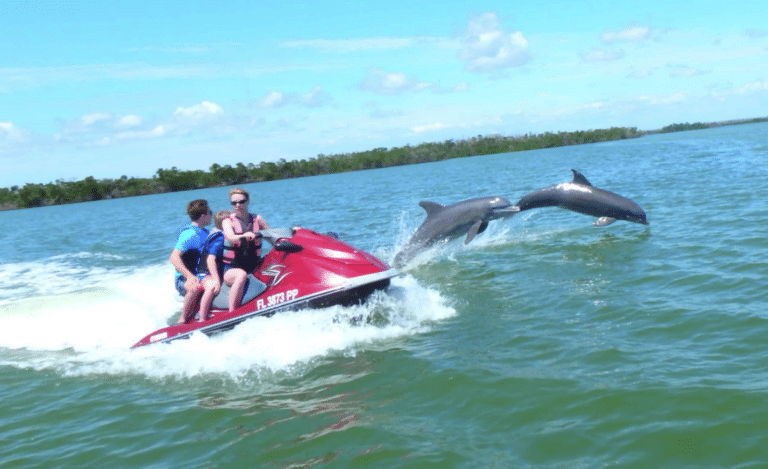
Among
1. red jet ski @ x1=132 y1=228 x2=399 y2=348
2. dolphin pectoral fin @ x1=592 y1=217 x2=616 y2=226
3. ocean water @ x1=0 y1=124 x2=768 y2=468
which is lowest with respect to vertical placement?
ocean water @ x1=0 y1=124 x2=768 y2=468

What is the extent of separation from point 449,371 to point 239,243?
3.01m

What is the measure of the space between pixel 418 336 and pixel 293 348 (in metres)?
1.43

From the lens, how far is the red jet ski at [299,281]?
768cm

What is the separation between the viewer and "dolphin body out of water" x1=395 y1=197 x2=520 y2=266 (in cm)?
1229

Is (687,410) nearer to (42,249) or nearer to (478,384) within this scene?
(478,384)

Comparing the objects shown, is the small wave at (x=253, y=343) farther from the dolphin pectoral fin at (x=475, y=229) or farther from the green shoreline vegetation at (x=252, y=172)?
the green shoreline vegetation at (x=252, y=172)

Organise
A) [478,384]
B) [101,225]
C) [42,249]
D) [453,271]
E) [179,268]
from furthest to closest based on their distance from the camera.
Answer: [101,225] < [42,249] < [453,271] < [179,268] < [478,384]

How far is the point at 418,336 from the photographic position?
25.3ft

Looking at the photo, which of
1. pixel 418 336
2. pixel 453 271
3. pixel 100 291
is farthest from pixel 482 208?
pixel 100 291

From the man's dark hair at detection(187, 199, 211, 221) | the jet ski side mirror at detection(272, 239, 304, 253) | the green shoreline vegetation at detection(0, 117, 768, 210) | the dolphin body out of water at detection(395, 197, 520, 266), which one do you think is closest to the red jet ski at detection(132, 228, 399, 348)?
the jet ski side mirror at detection(272, 239, 304, 253)

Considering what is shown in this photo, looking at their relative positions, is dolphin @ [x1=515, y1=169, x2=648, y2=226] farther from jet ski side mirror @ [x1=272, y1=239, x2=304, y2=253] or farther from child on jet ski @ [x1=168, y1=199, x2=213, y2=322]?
child on jet ski @ [x1=168, y1=199, x2=213, y2=322]

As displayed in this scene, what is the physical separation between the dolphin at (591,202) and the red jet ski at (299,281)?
6.27m

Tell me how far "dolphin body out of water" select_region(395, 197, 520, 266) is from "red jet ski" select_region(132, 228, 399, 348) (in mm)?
4480

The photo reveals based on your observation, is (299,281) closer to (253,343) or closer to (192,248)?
(253,343)
